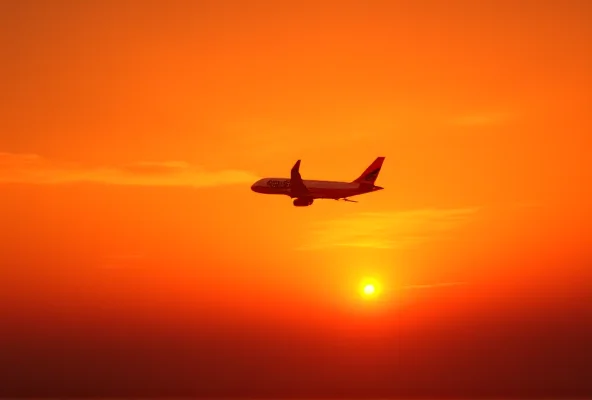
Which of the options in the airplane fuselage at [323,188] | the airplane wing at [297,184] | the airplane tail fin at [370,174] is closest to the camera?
the airplane wing at [297,184]

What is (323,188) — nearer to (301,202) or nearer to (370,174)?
(301,202)

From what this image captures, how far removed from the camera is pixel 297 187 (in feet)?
496

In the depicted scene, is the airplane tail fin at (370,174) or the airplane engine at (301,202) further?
the airplane tail fin at (370,174)

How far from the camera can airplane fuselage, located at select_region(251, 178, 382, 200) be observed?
155000 millimetres

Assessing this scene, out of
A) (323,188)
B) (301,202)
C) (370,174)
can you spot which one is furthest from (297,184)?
(370,174)

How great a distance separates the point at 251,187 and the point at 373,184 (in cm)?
2684

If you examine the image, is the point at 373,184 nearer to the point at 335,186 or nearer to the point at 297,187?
the point at 335,186

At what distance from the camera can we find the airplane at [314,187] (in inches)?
5969

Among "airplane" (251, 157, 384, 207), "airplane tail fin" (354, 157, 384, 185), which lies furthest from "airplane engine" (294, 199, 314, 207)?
"airplane tail fin" (354, 157, 384, 185)

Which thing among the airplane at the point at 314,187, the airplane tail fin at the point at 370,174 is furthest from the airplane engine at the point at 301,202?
the airplane tail fin at the point at 370,174

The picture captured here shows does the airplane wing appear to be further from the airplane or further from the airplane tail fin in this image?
the airplane tail fin

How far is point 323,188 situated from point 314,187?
6.13ft

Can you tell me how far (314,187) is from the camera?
15538 cm

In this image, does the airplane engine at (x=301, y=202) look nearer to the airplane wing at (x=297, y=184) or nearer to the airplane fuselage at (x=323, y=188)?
the airplane wing at (x=297, y=184)
